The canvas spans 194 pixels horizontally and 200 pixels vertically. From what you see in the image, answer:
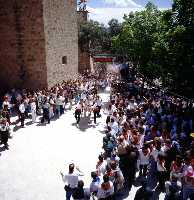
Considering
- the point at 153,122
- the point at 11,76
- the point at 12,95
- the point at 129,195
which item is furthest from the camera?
the point at 11,76

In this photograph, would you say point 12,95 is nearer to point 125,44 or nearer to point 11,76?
point 11,76

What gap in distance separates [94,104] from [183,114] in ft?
16.6

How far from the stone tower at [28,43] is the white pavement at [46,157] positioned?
5.58m

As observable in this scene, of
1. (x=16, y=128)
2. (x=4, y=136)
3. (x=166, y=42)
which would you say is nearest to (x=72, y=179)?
(x=4, y=136)

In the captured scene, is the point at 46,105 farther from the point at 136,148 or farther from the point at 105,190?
the point at 105,190

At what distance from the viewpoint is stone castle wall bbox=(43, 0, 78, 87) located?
75.0 ft

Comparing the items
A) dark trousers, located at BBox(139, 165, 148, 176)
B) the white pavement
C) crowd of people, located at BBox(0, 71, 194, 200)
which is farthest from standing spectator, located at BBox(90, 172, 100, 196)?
dark trousers, located at BBox(139, 165, 148, 176)

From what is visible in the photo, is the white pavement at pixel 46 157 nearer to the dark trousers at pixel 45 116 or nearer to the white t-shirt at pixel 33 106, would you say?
the dark trousers at pixel 45 116

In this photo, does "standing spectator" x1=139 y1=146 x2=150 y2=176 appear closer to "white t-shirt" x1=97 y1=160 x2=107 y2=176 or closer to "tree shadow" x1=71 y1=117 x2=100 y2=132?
"white t-shirt" x1=97 y1=160 x2=107 y2=176

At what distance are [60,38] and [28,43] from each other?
301 centimetres

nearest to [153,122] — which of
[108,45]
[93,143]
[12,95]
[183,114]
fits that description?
[183,114]

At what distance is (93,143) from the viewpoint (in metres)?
15.1

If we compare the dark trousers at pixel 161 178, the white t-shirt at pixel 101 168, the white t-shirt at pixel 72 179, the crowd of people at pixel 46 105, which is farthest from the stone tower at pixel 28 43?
the white t-shirt at pixel 72 179

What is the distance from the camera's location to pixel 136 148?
1109 centimetres
